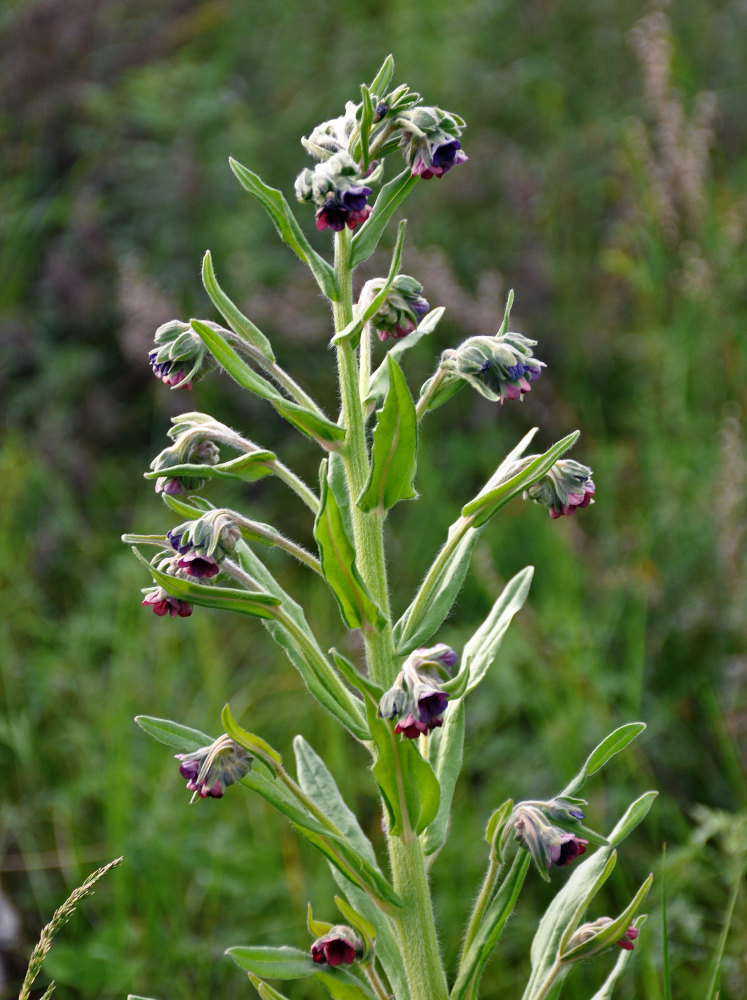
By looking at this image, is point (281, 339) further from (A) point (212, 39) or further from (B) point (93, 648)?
(A) point (212, 39)

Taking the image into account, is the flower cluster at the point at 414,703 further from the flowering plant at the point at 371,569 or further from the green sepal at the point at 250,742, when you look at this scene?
the green sepal at the point at 250,742

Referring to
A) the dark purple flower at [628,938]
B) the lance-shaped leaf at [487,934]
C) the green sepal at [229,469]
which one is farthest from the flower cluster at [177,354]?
the dark purple flower at [628,938]

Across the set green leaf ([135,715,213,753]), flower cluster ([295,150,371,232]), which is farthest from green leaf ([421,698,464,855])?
flower cluster ([295,150,371,232])

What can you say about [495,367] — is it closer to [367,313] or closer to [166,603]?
[367,313]

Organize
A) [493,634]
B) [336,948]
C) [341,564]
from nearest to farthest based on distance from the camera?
[341,564] → [336,948] → [493,634]

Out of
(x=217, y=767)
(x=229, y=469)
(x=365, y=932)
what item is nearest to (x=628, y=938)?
(x=365, y=932)

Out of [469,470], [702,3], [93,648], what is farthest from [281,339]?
[702,3]
